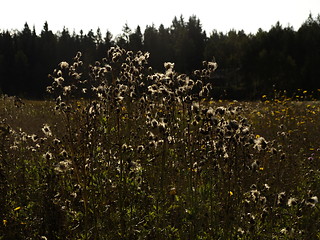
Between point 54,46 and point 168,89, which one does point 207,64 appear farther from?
point 54,46

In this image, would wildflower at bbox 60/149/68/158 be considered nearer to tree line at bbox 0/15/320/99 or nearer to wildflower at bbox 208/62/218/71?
wildflower at bbox 208/62/218/71

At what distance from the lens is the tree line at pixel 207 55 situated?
4156cm

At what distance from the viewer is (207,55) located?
5059 centimetres

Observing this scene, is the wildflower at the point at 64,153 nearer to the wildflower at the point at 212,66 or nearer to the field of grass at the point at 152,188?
the field of grass at the point at 152,188

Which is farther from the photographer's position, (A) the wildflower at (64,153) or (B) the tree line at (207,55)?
(B) the tree line at (207,55)

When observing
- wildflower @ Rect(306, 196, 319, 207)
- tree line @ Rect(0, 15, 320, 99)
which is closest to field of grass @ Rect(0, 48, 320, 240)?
Answer: wildflower @ Rect(306, 196, 319, 207)

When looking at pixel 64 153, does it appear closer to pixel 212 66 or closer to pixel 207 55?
pixel 212 66

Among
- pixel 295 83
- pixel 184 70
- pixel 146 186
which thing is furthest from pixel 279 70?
pixel 146 186

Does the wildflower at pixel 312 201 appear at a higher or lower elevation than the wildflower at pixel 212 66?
lower

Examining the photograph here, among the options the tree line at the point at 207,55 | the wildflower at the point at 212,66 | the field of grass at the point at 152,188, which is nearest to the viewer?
the field of grass at the point at 152,188

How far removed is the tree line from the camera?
136ft

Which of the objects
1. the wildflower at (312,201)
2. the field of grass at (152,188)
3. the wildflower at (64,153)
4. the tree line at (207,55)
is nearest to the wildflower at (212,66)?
the field of grass at (152,188)

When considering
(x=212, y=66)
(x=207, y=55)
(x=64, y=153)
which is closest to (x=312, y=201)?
(x=212, y=66)

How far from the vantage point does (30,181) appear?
4.96 m
